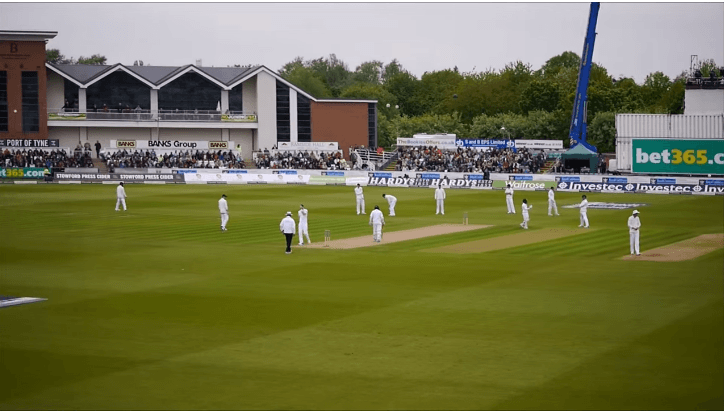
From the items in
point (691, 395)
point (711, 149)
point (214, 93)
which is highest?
point (214, 93)

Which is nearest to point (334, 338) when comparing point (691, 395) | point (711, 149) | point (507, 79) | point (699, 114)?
point (691, 395)

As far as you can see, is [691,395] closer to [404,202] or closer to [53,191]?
[404,202]

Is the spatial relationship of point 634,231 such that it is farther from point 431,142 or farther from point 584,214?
point 431,142

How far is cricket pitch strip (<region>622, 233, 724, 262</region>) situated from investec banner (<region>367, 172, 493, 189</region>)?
34570 millimetres

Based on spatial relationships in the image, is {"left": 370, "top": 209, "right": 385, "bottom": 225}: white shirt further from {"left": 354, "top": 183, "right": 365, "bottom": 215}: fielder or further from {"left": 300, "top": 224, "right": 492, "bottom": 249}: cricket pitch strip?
{"left": 354, "top": 183, "right": 365, "bottom": 215}: fielder

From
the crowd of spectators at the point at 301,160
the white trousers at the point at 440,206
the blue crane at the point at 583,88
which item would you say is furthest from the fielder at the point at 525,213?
the crowd of spectators at the point at 301,160

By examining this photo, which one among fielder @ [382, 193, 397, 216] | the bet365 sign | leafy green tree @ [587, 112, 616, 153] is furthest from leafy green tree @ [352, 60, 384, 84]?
fielder @ [382, 193, 397, 216]

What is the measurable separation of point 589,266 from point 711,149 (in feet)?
151

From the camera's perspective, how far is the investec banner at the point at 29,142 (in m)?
84.8

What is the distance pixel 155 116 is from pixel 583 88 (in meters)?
42.1

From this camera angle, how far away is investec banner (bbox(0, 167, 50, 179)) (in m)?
77.7

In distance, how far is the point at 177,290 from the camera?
2347 cm

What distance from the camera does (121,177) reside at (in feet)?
255

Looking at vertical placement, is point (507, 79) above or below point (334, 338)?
above
